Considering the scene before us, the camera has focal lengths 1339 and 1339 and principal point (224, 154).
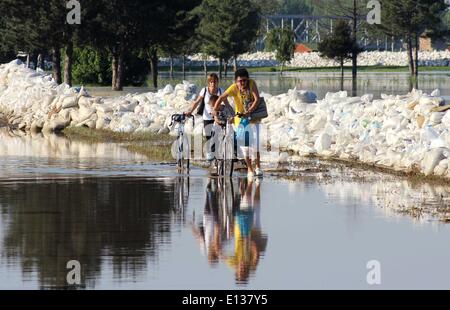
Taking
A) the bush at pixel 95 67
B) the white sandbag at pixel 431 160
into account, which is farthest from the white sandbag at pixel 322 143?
the bush at pixel 95 67

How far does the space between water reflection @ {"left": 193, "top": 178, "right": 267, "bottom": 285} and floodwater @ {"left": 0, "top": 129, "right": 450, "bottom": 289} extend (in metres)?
0.02

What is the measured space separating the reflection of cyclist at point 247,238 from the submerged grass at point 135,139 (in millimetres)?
7298

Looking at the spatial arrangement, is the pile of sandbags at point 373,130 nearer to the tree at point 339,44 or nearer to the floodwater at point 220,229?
the floodwater at point 220,229

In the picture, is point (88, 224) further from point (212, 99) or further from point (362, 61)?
point (362, 61)

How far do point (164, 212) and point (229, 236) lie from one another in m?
2.28

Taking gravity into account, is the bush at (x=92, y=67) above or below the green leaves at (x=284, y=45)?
below

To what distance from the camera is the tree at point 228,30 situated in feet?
360

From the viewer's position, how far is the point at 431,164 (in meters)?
20.8

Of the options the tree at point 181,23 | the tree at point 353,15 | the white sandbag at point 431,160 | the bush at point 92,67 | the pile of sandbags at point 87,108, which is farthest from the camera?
the tree at point 353,15

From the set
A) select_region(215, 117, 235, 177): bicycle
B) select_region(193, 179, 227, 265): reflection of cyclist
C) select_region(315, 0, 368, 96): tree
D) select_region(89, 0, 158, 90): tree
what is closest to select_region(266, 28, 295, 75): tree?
select_region(315, 0, 368, 96): tree

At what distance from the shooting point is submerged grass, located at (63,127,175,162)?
26.7 meters

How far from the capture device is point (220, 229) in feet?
50.1

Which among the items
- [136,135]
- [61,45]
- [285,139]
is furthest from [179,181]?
[61,45]

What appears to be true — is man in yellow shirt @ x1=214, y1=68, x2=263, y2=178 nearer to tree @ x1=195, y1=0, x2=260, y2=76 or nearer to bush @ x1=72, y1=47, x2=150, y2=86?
bush @ x1=72, y1=47, x2=150, y2=86
